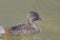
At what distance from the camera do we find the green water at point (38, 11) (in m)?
2.53

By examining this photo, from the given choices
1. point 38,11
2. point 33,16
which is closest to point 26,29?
point 33,16

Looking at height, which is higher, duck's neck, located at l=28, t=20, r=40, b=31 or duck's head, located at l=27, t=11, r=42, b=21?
duck's head, located at l=27, t=11, r=42, b=21

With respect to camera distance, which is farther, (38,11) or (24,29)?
(38,11)

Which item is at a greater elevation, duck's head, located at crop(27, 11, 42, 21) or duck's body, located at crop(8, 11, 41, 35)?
duck's head, located at crop(27, 11, 42, 21)

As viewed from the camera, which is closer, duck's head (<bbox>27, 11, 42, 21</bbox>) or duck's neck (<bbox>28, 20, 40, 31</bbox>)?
duck's neck (<bbox>28, 20, 40, 31</bbox>)

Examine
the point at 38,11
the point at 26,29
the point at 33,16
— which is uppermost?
the point at 38,11

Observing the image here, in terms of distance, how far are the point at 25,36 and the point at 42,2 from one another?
2.89 feet

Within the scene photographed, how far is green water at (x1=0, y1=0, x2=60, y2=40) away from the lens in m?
2.53

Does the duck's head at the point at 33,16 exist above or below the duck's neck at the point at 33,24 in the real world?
above

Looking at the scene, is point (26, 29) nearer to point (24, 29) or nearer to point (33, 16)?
point (24, 29)

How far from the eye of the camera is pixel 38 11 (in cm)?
296

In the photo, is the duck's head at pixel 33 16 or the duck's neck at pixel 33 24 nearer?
the duck's neck at pixel 33 24

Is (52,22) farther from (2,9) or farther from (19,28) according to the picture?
(2,9)

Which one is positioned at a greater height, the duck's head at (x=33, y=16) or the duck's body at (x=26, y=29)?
the duck's head at (x=33, y=16)
